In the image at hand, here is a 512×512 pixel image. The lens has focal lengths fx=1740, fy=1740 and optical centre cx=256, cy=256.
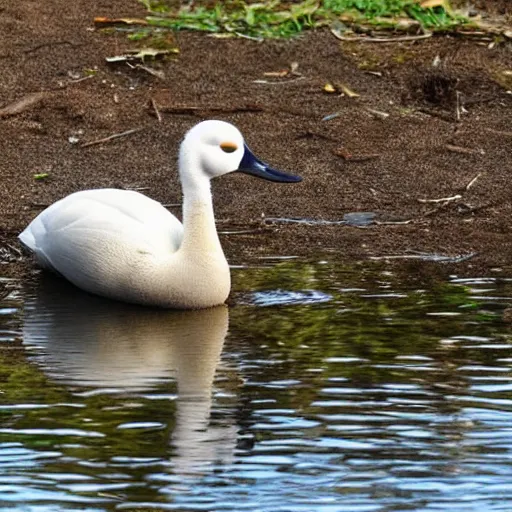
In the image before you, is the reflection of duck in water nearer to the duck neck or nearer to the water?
the water

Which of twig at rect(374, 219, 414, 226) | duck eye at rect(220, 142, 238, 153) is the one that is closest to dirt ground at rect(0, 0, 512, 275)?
twig at rect(374, 219, 414, 226)

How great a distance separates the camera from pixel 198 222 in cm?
852

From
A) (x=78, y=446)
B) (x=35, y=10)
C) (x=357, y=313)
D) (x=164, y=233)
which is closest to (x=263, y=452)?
(x=78, y=446)

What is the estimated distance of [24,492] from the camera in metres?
5.48

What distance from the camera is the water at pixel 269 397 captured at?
5.54 metres

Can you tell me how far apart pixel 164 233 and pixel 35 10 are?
17.8 feet

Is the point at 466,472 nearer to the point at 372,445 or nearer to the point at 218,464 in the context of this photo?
the point at 372,445

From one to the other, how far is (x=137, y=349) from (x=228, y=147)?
5.22ft

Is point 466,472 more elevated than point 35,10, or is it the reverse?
point 35,10

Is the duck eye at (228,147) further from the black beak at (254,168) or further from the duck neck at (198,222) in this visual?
the duck neck at (198,222)

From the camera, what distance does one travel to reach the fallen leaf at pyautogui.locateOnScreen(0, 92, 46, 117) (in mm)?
11750

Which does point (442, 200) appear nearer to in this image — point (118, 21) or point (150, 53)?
point (150, 53)

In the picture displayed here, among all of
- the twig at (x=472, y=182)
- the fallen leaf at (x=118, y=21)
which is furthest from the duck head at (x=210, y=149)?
the fallen leaf at (x=118, y=21)

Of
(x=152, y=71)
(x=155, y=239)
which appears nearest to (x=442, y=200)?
(x=155, y=239)
